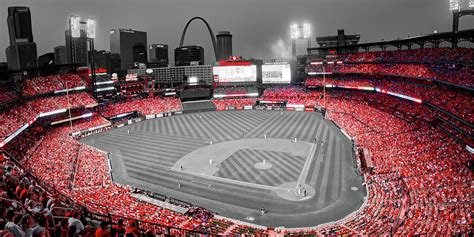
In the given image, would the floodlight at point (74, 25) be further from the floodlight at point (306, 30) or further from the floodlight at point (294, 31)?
the floodlight at point (306, 30)

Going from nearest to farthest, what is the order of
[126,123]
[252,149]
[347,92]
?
[252,149] < [126,123] < [347,92]

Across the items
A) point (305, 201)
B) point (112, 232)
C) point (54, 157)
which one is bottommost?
point (305, 201)

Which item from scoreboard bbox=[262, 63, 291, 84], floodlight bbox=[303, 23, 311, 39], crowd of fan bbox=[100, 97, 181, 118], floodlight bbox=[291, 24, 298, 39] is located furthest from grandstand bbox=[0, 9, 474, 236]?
floodlight bbox=[291, 24, 298, 39]

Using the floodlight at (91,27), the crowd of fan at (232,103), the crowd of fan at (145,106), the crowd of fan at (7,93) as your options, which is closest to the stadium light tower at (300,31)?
the crowd of fan at (232,103)

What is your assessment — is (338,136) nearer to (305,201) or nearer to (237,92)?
(305,201)

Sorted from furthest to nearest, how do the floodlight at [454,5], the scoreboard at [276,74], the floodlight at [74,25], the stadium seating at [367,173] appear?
the scoreboard at [276,74] → the floodlight at [74,25] → the floodlight at [454,5] → the stadium seating at [367,173]

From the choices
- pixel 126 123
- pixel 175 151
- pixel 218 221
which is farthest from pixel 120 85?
pixel 218 221

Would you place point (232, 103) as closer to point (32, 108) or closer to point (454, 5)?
point (32, 108)
